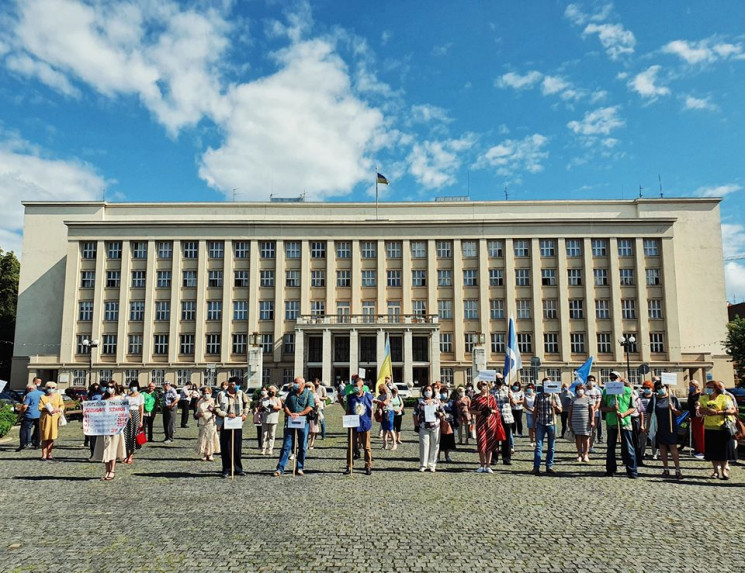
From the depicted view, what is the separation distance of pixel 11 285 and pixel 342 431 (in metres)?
62.0

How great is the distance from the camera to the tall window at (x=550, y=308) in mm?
57094

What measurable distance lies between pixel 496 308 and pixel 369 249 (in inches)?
546

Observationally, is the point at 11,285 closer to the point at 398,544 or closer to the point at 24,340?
the point at 24,340

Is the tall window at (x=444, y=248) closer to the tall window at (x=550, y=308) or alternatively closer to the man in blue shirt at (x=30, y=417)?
the tall window at (x=550, y=308)

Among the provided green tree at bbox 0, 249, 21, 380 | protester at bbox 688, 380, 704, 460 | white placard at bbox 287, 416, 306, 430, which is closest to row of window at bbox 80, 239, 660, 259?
green tree at bbox 0, 249, 21, 380

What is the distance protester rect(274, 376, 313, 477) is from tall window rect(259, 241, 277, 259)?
46.9 m

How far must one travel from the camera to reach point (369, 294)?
58.1 m

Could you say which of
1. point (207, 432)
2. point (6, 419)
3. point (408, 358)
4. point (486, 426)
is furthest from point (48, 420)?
point (408, 358)

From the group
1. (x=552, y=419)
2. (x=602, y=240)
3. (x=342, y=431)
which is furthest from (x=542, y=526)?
(x=602, y=240)

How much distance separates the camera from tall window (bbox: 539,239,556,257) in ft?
190

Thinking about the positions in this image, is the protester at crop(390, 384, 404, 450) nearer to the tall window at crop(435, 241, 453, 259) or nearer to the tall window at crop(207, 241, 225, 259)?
the tall window at crop(435, 241, 453, 259)

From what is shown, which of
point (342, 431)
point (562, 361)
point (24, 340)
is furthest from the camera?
point (24, 340)

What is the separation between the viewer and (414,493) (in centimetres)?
1061

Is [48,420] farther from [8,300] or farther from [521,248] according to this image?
[8,300]
